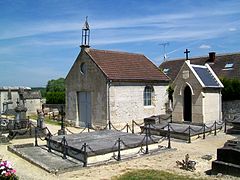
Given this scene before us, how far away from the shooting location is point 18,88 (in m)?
36.8

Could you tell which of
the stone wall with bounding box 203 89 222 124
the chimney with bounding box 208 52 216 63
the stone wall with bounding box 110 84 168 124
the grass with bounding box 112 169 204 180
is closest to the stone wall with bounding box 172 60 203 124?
the stone wall with bounding box 203 89 222 124

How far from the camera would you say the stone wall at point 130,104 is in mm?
22094

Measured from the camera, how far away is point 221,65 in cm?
3080

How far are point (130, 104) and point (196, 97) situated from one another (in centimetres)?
519

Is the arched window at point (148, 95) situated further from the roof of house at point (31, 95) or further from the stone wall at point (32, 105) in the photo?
the stone wall at point (32, 105)

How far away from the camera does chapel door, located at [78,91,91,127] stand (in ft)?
78.0

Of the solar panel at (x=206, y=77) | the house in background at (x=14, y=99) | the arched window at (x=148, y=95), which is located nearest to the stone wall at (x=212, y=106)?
the solar panel at (x=206, y=77)

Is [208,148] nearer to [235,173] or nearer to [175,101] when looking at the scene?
[235,173]

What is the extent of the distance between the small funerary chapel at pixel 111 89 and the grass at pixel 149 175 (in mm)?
10818

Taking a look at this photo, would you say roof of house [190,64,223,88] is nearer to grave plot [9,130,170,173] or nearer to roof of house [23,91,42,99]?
grave plot [9,130,170,173]

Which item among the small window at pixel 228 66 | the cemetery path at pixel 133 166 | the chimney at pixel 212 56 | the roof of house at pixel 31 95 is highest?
the chimney at pixel 212 56

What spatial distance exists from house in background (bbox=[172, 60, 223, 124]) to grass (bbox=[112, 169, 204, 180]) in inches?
393

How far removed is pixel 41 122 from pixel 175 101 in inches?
372

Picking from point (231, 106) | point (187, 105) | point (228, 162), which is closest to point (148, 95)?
point (187, 105)
